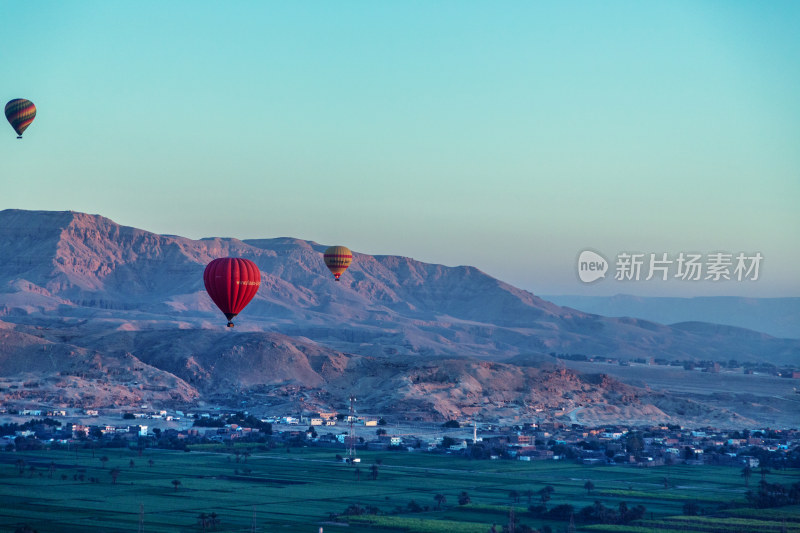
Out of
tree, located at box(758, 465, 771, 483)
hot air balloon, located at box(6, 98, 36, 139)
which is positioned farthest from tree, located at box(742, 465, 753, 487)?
hot air balloon, located at box(6, 98, 36, 139)

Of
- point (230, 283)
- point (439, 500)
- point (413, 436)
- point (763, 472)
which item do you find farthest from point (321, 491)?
point (763, 472)

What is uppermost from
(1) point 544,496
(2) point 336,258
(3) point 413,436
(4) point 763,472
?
(2) point 336,258

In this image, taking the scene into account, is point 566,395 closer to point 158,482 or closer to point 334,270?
point 334,270

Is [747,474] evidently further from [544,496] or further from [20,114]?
[20,114]

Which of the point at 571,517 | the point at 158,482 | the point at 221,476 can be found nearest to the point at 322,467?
the point at 221,476

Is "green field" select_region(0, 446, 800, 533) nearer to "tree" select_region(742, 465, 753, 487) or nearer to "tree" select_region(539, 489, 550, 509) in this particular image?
"tree" select_region(539, 489, 550, 509)

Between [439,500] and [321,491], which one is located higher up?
[439,500]
